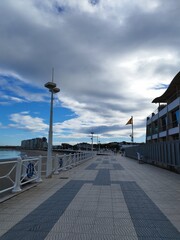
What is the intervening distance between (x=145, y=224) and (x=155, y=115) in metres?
34.8

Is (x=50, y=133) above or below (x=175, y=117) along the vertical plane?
below

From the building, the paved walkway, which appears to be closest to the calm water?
the paved walkway

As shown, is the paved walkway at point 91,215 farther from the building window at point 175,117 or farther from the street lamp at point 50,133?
the building window at point 175,117

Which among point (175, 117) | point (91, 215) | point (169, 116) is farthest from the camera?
point (169, 116)

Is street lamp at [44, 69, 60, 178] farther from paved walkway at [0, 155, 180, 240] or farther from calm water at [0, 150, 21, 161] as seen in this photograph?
paved walkway at [0, 155, 180, 240]

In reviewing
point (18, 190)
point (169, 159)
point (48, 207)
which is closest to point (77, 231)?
point (48, 207)

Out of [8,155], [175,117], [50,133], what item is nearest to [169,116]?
[175,117]

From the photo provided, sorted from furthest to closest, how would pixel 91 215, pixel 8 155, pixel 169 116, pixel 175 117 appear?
pixel 8 155, pixel 169 116, pixel 175 117, pixel 91 215

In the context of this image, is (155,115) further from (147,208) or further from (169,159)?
(147,208)

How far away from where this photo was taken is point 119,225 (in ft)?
15.1

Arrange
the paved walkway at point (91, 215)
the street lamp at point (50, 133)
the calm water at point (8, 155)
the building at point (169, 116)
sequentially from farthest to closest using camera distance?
1. the calm water at point (8, 155)
2. the building at point (169, 116)
3. the street lamp at point (50, 133)
4. the paved walkway at point (91, 215)

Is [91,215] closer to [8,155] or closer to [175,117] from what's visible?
[175,117]

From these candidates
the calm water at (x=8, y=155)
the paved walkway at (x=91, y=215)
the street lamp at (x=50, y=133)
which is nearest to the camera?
the paved walkway at (x=91, y=215)

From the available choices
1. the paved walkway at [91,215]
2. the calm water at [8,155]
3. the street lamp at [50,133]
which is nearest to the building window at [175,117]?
the calm water at [8,155]
